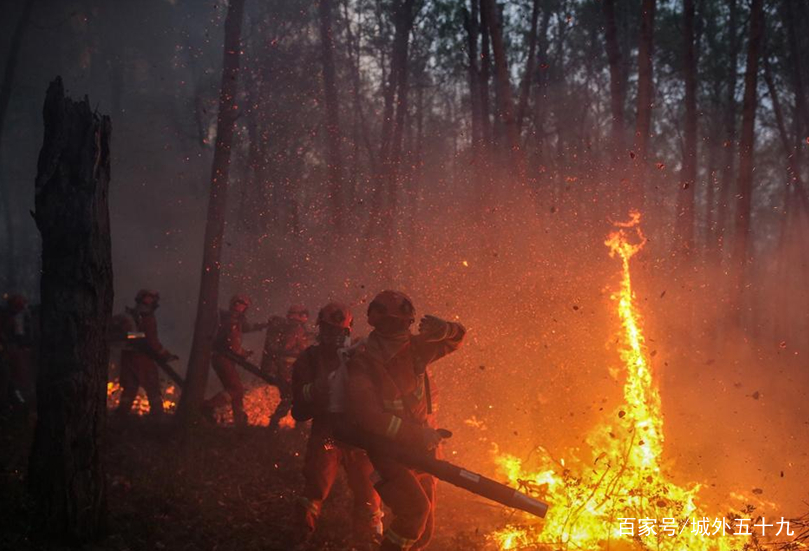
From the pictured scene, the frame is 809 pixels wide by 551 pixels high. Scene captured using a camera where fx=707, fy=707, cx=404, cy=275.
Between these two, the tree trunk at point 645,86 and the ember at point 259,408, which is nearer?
the tree trunk at point 645,86

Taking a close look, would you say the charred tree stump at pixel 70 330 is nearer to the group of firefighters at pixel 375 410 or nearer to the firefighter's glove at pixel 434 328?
the group of firefighters at pixel 375 410

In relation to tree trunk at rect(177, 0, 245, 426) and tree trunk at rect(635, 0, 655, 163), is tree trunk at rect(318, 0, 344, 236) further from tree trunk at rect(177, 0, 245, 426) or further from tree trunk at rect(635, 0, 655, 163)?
tree trunk at rect(635, 0, 655, 163)

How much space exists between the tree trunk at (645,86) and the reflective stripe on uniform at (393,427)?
7.38 metres

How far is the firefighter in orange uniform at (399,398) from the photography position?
515cm

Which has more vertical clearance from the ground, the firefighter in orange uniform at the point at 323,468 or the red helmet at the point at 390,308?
the red helmet at the point at 390,308

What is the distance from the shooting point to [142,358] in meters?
10.9

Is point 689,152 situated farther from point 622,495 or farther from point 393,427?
point 393,427

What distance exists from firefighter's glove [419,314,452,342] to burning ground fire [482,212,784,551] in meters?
2.18

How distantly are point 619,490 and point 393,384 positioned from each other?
3.13 metres

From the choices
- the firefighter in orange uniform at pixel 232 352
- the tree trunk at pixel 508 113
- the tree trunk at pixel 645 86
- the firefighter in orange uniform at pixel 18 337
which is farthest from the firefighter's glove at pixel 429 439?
the firefighter in orange uniform at pixel 18 337

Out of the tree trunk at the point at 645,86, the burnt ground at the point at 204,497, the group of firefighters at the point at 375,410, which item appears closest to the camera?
the group of firefighters at the point at 375,410

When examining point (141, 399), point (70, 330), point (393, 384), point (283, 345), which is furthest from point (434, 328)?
point (141, 399)

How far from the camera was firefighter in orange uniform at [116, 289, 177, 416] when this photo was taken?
35.3 feet

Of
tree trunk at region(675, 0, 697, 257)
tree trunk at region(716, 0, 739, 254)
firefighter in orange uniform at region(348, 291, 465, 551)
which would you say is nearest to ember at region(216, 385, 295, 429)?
firefighter in orange uniform at region(348, 291, 465, 551)
